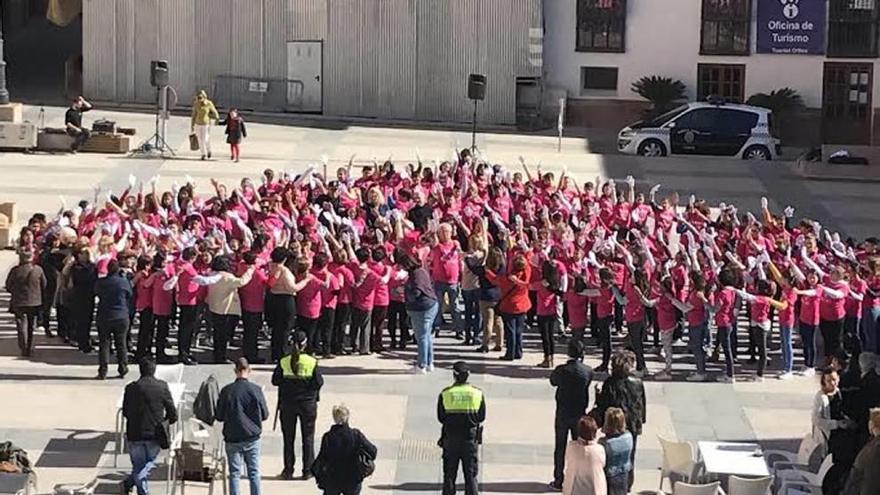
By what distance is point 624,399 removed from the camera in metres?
15.7

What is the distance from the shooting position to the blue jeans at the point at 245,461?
15570 mm

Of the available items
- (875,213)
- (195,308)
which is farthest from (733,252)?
(875,213)

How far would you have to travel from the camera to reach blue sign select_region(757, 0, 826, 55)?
43.6 meters

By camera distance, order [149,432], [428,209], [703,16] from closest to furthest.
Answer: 1. [149,432]
2. [428,209]
3. [703,16]

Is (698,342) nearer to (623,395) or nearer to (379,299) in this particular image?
(379,299)

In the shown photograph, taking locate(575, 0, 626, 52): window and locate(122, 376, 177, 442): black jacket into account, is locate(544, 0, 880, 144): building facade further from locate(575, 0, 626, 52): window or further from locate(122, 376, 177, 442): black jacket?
locate(122, 376, 177, 442): black jacket

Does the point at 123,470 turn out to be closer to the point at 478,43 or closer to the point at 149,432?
the point at 149,432

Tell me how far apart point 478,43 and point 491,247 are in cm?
2174

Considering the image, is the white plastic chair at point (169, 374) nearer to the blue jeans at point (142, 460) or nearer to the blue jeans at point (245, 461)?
the blue jeans at point (142, 460)

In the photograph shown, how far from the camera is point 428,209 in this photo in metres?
24.5

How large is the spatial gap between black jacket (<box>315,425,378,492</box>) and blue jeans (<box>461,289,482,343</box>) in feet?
23.7

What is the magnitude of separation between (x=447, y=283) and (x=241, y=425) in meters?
6.78

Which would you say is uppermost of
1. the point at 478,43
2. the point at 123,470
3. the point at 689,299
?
the point at 478,43

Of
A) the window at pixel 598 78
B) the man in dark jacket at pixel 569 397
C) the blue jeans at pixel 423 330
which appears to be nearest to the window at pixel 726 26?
the window at pixel 598 78
